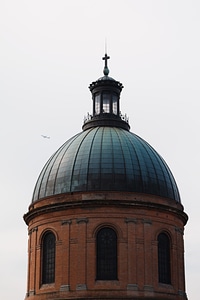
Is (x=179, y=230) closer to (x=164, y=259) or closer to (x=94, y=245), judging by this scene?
(x=164, y=259)

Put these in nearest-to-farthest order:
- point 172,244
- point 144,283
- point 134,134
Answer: point 144,283 → point 172,244 → point 134,134

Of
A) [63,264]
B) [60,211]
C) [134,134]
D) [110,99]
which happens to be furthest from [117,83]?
[63,264]

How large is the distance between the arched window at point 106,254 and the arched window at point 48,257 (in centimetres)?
→ 324

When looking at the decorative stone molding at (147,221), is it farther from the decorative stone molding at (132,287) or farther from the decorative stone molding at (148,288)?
the decorative stone molding at (132,287)

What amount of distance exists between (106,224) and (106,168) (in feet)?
12.2

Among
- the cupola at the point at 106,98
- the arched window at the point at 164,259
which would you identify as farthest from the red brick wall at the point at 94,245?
the cupola at the point at 106,98

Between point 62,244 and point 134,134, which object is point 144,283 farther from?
point 134,134

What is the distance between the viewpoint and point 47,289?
43250 mm

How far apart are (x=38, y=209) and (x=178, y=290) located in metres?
10.7

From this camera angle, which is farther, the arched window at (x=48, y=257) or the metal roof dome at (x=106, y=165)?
the metal roof dome at (x=106, y=165)

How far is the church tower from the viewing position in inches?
1665

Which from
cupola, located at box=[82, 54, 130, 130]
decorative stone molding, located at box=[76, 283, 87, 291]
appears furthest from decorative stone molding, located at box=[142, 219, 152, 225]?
cupola, located at box=[82, 54, 130, 130]

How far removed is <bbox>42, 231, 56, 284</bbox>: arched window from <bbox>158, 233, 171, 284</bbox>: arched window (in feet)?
22.7

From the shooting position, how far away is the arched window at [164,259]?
44.0 meters
